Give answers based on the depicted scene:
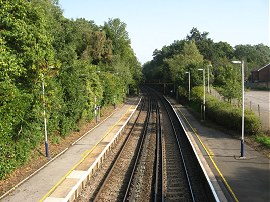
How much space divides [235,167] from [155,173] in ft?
15.3

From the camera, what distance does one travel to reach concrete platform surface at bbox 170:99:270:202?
15.5 meters

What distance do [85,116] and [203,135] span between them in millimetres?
11404

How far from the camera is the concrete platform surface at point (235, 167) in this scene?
611 inches

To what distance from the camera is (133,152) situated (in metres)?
25.3

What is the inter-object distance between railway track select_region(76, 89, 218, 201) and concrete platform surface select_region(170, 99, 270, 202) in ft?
3.16

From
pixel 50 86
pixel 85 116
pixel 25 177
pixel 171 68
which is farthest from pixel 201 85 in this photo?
pixel 25 177

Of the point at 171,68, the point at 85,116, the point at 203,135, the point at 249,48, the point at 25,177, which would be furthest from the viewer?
the point at 249,48

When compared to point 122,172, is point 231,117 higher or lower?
higher

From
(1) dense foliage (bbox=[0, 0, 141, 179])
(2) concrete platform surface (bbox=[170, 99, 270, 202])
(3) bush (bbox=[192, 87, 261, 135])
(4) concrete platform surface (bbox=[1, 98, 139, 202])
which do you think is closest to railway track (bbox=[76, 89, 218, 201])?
(2) concrete platform surface (bbox=[170, 99, 270, 202])

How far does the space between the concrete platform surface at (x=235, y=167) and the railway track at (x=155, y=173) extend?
0.96 m

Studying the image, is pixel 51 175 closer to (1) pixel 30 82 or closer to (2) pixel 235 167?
→ (1) pixel 30 82

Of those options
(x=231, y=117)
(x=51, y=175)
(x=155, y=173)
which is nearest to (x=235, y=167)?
(x=155, y=173)

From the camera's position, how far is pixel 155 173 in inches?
786

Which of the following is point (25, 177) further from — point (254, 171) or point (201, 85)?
point (201, 85)
